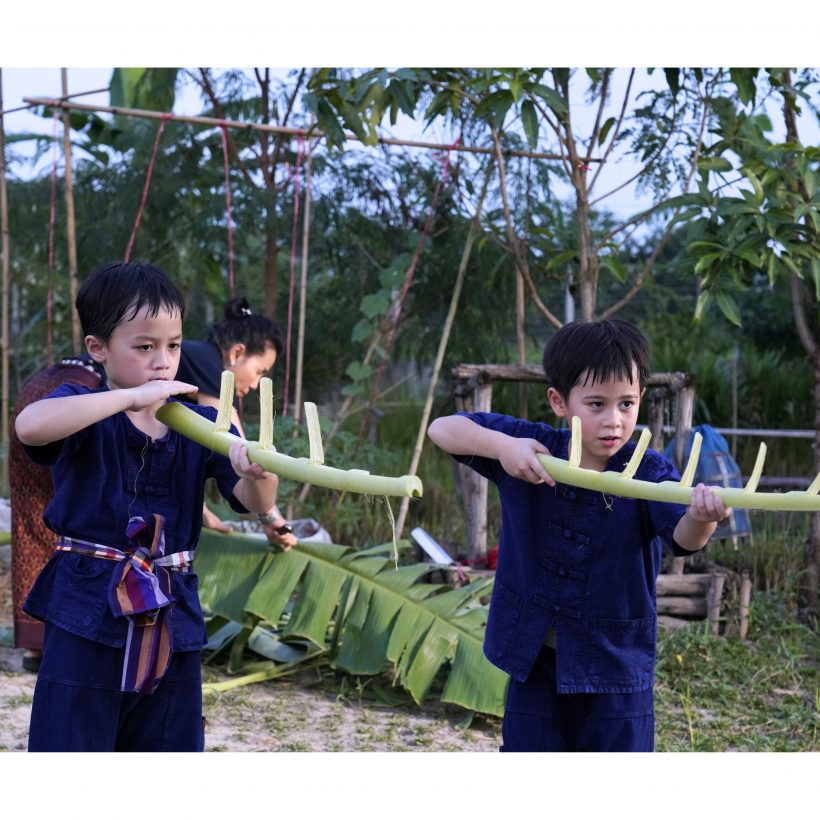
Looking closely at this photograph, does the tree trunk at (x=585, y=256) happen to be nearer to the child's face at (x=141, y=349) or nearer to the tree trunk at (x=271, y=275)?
the tree trunk at (x=271, y=275)

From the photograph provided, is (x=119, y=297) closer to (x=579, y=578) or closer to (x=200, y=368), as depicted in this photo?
(x=579, y=578)

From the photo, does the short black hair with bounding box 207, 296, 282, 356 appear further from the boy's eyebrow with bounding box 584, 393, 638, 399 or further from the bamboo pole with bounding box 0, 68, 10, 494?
the bamboo pole with bounding box 0, 68, 10, 494

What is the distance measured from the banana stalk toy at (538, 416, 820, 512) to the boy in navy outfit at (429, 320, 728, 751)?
22 centimetres

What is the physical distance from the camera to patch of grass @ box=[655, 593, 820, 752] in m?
3.82

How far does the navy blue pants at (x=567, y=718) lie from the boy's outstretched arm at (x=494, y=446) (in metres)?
0.45

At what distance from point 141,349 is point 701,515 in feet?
3.71

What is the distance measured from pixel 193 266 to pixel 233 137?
1.30m

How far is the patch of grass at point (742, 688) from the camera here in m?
3.82

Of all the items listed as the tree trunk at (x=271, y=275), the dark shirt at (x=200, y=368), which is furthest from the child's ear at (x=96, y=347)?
the tree trunk at (x=271, y=275)

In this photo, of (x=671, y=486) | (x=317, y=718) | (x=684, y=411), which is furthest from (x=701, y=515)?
(x=684, y=411)

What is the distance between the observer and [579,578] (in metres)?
2.30

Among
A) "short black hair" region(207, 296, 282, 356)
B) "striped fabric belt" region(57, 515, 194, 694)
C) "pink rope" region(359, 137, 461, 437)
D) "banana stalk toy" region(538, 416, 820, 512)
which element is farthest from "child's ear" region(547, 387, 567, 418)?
"pink rope" region(359, 137, 461, 437)

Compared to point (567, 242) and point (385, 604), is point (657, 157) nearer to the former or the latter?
point (567, 242)

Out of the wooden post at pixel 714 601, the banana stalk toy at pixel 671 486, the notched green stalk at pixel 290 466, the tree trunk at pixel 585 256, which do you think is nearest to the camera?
Answer: the notched green stalk at pixel 290 466
